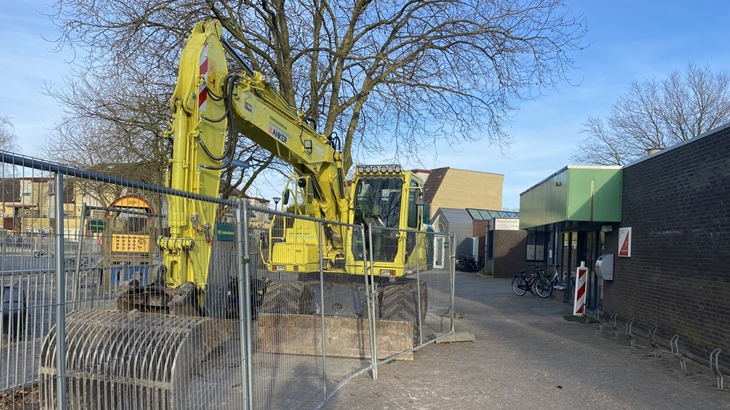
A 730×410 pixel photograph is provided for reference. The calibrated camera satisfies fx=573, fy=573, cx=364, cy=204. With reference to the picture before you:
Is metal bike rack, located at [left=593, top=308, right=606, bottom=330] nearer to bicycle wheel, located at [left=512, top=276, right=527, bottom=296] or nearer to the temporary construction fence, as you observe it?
bicycle wheel, located at [left=512, top=276, right=527, bottom=296]

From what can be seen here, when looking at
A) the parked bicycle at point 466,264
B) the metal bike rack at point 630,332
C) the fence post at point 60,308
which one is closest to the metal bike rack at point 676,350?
the metal bike rack at point 630,332

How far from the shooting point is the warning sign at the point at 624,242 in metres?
12.1

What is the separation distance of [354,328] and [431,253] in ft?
11.1

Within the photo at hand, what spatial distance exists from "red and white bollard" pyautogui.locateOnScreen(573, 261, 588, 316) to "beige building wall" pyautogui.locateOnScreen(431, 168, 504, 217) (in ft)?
127

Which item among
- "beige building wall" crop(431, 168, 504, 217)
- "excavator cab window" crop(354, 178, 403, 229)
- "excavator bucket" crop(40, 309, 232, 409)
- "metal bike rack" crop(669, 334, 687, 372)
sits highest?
"beige building wall" crop(431, 168, 504, 217)

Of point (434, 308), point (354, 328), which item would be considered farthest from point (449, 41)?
point (354, 328)

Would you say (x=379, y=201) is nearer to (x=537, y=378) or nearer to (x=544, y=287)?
(x=537, y=378)

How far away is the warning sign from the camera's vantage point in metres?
12.1

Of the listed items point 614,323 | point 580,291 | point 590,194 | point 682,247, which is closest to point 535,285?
point 580,291

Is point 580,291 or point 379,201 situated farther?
point 580,291

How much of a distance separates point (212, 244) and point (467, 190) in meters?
52.8

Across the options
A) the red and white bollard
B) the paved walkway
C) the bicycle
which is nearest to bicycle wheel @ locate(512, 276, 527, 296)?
the bicycle

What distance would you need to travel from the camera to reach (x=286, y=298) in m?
6.65

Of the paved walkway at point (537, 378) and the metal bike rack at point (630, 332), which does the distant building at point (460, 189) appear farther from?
the paved walkway at point (537, 378)
